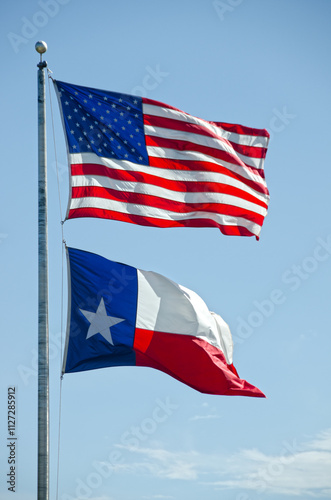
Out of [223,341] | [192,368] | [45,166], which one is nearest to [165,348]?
[192,368]

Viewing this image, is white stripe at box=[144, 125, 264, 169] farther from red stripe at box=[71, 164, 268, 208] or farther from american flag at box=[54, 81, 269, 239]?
red stripe at box=[71, 164, 268, 208]

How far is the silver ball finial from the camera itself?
60.2ft

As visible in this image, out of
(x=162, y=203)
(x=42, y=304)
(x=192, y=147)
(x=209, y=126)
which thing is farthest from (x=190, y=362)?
(x=209, y=126)

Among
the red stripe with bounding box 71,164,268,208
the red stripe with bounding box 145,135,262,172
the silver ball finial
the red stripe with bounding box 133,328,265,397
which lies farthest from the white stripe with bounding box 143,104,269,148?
the red stripe with bounding box 133,328,265,397

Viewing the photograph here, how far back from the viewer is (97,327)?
19031 mm

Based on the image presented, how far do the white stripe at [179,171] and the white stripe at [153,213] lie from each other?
89cm

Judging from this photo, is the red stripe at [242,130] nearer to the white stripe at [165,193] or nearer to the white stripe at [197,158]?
the white stripe at [197,158]

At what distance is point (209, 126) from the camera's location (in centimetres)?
2222

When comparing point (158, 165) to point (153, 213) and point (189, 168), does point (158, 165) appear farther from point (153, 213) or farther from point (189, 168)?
point (153, 213)

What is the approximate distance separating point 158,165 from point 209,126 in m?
2.15

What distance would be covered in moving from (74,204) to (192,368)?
4.94 m

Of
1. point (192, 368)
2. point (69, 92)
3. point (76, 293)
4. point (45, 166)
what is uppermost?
point (69, 92)

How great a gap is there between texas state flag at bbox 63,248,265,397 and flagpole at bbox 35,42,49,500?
1714 mm

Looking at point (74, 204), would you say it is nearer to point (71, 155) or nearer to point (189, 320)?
point (71, 155)
